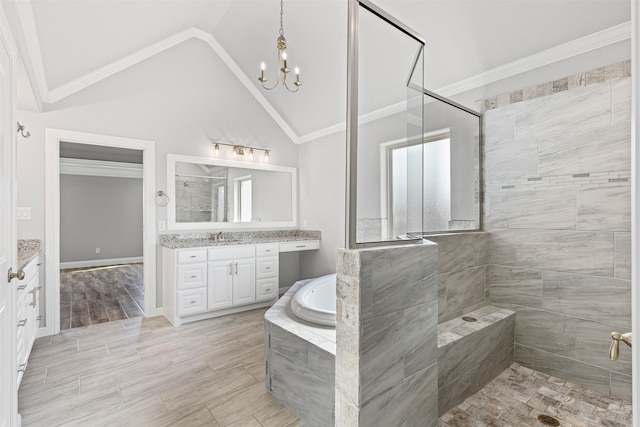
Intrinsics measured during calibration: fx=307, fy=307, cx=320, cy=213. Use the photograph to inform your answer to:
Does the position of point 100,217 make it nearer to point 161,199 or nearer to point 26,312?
point 161,199

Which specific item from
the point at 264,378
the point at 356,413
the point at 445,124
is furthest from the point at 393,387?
the point at 445,124

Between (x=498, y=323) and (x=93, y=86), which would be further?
(x=93, y=86)

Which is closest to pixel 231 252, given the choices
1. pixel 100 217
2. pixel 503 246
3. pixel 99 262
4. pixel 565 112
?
pixel 503 246

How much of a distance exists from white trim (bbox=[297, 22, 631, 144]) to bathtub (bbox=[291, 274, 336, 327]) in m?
1.23

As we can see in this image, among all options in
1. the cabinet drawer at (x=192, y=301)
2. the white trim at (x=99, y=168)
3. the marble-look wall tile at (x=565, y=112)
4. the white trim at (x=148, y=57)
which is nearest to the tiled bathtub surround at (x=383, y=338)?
the marble-look wall tile at (x=565, y=112)

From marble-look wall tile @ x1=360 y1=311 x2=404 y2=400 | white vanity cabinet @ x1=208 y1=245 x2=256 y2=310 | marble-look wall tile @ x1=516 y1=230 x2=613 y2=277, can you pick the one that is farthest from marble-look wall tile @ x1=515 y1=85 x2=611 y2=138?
white vanity cabinet @ x1=208 y1=245 x2=256 y2=310

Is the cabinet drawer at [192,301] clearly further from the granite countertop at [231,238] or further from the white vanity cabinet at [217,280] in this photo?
the granite countertop at [231,238]

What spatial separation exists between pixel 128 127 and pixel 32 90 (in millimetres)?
966

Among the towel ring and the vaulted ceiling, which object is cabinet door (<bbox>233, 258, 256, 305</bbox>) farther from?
the vaulted ceiling

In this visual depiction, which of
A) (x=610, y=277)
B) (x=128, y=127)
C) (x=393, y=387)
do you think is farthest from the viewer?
(x=128, y=127)

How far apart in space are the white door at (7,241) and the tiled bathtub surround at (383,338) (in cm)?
146

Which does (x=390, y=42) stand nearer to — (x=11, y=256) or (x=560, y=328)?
(x=11, y=256)

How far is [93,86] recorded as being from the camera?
10.7ft

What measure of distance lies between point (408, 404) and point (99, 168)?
7934 mm
